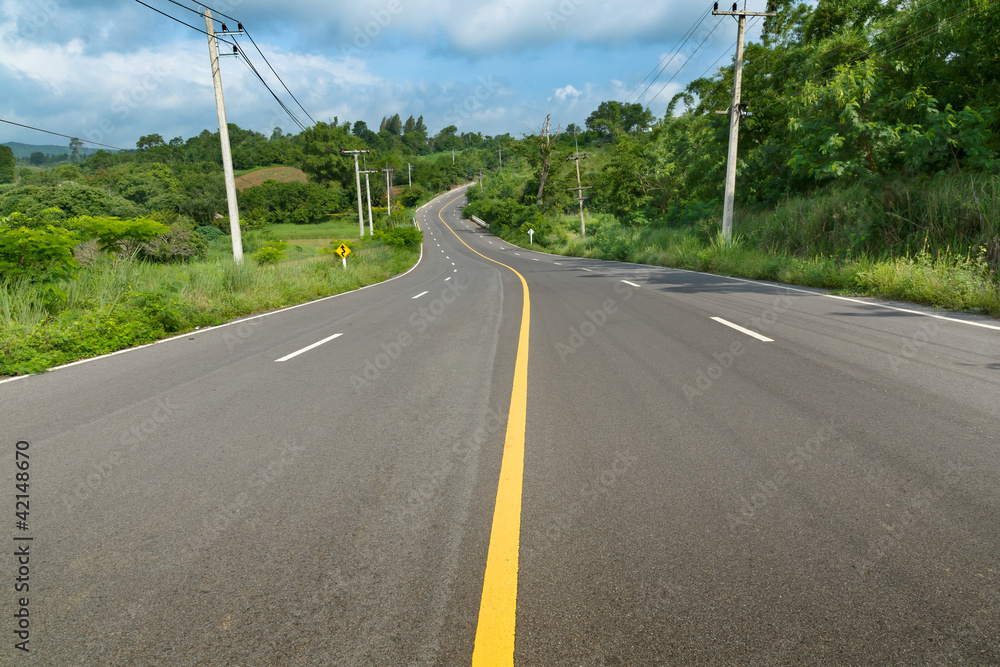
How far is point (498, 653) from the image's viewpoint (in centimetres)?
200

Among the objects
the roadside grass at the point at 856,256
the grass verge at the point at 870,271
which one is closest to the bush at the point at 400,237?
the roadside grass at the point at 856,256

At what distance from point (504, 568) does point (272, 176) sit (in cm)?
12089

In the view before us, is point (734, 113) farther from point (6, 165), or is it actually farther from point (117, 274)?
point (6, 165)

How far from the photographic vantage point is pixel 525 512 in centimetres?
303

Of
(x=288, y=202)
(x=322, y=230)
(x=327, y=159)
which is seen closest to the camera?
(x=322, y=230)

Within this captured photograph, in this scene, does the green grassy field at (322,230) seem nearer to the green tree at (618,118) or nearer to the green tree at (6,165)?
the green tree at (6,165)

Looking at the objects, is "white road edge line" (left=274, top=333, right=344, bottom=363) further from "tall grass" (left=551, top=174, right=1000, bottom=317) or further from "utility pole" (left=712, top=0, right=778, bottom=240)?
"utility pole" (left=712, top=0, right=778, bottom=240)

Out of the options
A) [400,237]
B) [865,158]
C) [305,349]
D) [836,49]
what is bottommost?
[305,349]

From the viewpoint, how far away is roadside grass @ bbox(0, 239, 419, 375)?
763 centimetres

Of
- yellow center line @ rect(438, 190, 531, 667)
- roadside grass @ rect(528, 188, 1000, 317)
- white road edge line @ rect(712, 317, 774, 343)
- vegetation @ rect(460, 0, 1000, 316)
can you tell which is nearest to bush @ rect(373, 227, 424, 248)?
vegetation @ rect(460, 0, 1000, 316)

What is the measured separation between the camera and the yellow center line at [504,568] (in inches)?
79.8

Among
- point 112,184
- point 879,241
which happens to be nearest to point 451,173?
point 112,184

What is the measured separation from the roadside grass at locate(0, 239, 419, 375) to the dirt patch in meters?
102

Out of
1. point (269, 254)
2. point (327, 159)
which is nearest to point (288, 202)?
point (327, 159)
